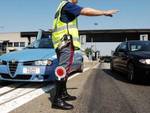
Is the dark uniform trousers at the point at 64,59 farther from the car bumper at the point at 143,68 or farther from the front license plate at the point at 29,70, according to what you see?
Result: the car bumper at the point at 143,68

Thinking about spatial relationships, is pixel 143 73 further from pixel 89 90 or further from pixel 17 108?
pixel 17 108

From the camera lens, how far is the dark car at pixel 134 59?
33.7ft

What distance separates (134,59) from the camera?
1066 cm

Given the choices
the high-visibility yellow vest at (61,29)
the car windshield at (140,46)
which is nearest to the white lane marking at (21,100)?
the high-visibility yellow vest at (61,29)

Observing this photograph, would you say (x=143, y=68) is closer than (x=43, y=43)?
Yes

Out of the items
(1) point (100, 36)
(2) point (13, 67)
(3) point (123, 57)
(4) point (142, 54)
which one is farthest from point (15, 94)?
(1) point (100, 36)

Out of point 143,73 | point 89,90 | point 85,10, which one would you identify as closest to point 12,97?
point 89,90

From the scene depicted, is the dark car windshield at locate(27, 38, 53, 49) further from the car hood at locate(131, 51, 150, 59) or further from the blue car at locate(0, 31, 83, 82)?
the car hood at locate(131, 51, 150, 59)

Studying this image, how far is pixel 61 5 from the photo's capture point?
21.0 ft

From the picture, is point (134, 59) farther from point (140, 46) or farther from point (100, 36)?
point (100, 36)

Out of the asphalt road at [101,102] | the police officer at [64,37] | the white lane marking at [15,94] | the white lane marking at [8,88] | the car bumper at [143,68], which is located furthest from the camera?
the car bumper at [143,68]

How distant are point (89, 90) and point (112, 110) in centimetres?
243

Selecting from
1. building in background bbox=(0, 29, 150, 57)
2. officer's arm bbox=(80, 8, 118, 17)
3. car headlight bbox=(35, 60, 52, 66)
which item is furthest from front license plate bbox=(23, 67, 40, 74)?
building in background bbox=(0, 29, 150, 57)

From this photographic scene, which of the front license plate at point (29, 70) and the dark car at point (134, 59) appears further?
the dark car at point (134, 59)
